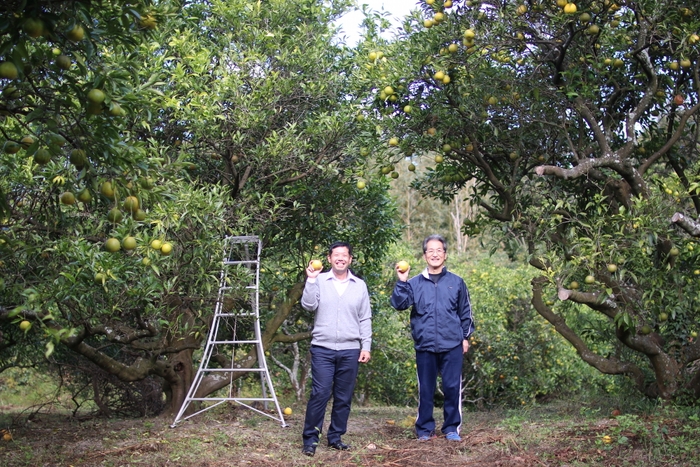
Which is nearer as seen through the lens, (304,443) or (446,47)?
(304,443)

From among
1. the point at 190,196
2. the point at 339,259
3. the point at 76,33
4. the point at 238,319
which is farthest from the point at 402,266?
the point at 76,33

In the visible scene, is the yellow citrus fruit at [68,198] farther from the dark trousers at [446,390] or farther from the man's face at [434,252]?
the dark trousers at [446,390]

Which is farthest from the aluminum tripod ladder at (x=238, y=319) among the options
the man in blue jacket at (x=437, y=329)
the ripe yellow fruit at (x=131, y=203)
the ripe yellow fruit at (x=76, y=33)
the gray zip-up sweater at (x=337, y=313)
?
the ripe yellow fruit at (x=76, y=33)

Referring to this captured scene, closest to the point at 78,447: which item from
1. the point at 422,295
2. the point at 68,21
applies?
the point at 422,295

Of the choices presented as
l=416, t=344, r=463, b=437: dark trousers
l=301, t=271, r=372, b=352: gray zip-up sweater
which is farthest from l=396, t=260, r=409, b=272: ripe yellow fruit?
l=416, t=344, r=463, b=437: dark trousers

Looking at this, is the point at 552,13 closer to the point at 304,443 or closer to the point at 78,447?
the point at 304,443

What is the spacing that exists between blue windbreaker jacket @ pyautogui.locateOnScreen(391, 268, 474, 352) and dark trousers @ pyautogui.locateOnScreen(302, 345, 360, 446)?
1.77 feet

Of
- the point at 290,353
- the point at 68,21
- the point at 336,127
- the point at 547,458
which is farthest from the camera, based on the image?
the point at 290,353

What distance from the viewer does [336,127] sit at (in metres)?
5.86

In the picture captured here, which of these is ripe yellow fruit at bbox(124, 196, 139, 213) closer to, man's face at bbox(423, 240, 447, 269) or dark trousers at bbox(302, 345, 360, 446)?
dark trousers at bbox(302, 345, 360, 446)

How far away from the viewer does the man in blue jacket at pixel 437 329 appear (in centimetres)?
509

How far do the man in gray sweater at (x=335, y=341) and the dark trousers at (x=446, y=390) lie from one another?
0.57 m

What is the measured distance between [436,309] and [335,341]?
82 cm

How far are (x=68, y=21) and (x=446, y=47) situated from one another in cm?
337
